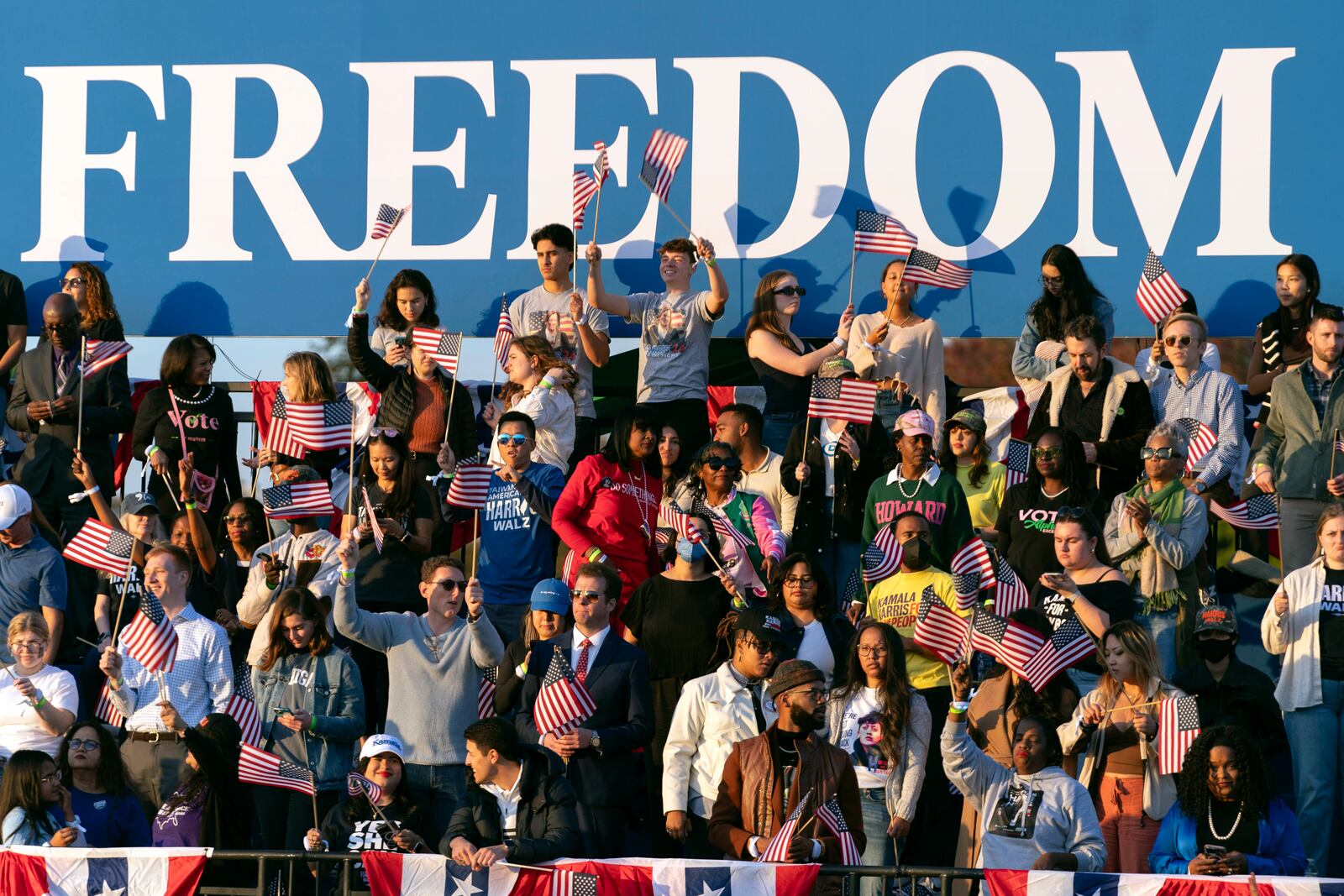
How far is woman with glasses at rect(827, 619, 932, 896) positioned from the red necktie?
4.03 ft

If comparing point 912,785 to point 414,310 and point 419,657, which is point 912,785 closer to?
point 419,657

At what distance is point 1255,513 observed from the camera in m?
14.4

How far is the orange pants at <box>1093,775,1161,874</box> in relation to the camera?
39.0 ft

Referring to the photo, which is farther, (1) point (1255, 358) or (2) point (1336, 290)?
(2) point (1336, 290)

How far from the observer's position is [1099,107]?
17.6 metres

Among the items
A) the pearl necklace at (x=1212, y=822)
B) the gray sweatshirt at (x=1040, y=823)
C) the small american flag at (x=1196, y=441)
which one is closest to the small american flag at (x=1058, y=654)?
the gray sweatshirt at (x=1040, y=823)

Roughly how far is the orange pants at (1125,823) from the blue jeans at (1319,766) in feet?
3.48

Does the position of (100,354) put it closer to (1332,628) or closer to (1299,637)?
(1299,637)

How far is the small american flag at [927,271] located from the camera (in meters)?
16.0

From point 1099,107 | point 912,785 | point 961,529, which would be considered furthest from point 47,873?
point 1099,107

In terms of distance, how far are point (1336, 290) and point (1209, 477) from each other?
3.53m

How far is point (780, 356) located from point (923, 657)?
3047 millimetres

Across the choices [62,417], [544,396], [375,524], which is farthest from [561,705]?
[62,417]

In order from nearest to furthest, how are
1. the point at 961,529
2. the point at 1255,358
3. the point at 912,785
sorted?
1. the point at 912,785
2. the point at 961,529
3. the point at 1255,358
